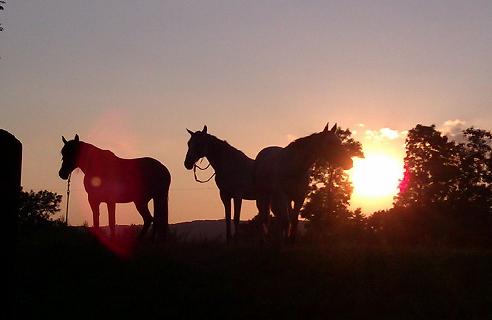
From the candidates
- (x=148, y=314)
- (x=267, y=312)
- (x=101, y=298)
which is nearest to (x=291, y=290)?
(x=267, y=312)

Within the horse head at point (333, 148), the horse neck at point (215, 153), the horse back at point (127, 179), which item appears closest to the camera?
the horse head at point (333, 148)

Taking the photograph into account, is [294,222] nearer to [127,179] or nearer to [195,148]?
[195,148]

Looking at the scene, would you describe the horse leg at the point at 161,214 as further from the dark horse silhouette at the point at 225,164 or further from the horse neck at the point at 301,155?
the horse neck at the point at 301,155

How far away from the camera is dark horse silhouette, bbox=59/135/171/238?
1558cm

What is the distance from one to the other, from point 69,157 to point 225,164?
4.15 metres

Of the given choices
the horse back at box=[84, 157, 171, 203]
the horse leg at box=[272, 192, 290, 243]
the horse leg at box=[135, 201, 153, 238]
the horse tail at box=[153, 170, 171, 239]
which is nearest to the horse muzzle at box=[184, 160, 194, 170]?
the horse back at box=[84, 157, 171, 203]

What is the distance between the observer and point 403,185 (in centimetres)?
5575

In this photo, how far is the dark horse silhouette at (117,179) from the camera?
15578 mm

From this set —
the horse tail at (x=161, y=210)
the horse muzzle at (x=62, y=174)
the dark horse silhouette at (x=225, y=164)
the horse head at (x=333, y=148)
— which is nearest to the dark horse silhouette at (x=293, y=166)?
the horse head at (x=333, y=148)

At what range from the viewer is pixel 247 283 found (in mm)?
10125

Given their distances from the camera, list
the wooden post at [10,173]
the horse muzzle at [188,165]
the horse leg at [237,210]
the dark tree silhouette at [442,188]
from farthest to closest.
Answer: the dark tree silhouette at [442,188], the horse muzzle at [188,165], the horse leg at [237,210], the wooden post at [10,173]

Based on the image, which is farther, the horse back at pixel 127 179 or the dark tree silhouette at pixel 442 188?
the dark tree silhouette at pixel 442 188

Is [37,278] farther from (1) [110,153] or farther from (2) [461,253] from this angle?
(2) [461,253]

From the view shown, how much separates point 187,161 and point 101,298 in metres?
7.87
